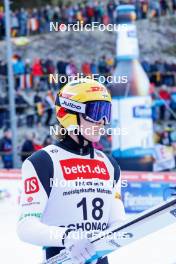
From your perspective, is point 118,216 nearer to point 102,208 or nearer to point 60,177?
point 102,208

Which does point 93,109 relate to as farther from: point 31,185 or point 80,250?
point 80,250

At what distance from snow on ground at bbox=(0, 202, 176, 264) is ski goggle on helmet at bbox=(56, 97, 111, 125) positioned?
2914mm

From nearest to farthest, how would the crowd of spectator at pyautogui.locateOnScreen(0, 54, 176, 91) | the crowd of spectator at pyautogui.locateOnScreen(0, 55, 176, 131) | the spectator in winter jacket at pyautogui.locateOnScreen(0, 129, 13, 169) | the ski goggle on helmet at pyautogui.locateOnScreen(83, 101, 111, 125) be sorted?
the ski goggle on helmet at pyautogui.locateOnScreen(83, 101, 111, 125)
the spectator in winter jacket at pyautogui.locateOnScreen(0, 129, 13, 169)
the crowd of spectator at pyautogui.locateOnScreen(0, 55, 176, 131)
the crowd of spectator at pyautogui.locateOnScreen(0, 54, 176, 91)

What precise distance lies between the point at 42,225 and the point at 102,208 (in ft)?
1.19

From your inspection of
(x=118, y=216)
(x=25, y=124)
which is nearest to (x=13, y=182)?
(x=118, y=216)

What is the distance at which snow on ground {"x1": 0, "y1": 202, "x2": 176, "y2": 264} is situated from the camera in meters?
6.51

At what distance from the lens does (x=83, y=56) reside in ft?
90.4

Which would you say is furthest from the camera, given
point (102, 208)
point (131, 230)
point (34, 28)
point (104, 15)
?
point (34, 28)

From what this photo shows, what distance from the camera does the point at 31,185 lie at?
10.8 feet

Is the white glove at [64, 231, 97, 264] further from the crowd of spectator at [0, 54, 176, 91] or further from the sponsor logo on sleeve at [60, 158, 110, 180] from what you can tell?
the crowd of spectator at [0, 54, 176, 91]

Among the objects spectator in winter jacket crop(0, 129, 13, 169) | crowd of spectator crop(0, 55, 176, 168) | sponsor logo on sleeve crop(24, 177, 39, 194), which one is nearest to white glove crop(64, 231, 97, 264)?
sponsor logo on sleeve crop(24, 177, 39, 194)

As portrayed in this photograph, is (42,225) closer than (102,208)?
Yes
